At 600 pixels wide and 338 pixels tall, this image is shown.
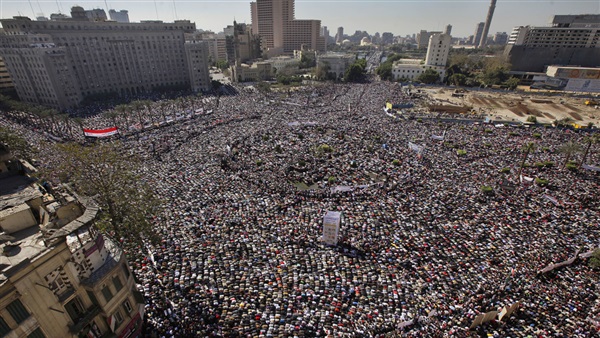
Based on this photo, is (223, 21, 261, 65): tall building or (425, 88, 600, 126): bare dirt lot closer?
(425, 88, 600, 126): bare dirt lot

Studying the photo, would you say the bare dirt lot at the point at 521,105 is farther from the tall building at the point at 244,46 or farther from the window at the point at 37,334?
the tall building at the point at 244,46

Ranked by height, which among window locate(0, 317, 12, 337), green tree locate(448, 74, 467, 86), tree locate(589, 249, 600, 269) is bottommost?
tree locate(589, 249, 600, 269)

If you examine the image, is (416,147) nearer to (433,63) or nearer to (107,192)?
(107,192)

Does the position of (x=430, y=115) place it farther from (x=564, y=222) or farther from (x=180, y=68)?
(x=180, y=68)

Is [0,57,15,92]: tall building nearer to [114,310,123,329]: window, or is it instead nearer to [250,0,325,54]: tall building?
[114,310,123,329]: window

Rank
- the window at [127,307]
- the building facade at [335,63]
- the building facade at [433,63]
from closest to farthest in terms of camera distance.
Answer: the window at [127,307], the building facade at [433,63], the building facade at [335,63]

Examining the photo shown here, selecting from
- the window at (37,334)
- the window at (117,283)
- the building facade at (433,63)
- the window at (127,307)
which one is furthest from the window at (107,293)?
the building facade at (433,63)

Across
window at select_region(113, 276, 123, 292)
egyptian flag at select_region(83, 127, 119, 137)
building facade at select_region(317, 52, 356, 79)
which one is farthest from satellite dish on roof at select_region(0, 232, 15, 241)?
building facade at select_region(317, 52, 356, 79)
